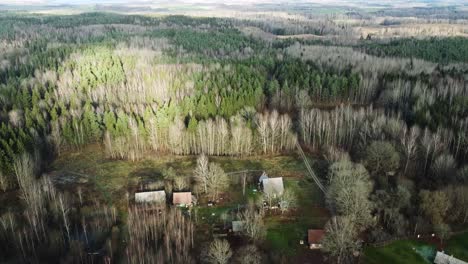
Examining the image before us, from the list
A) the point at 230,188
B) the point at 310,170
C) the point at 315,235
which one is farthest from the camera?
the point at 310,170

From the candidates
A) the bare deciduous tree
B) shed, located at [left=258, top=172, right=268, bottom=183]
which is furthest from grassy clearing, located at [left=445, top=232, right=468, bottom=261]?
shed, located at [left=258, top=172, right=268, bottom=183]

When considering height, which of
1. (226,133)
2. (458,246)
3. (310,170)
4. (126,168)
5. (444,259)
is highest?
(226,133)

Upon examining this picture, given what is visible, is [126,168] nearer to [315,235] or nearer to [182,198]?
[182,198]

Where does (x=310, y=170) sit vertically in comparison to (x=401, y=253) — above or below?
above

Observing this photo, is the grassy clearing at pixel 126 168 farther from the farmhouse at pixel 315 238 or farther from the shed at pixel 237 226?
the farmhouse at pixel 315 238

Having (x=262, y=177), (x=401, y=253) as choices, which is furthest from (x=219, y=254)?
(x=262, y=177)

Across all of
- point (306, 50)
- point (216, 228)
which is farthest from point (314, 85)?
point (216, 228)

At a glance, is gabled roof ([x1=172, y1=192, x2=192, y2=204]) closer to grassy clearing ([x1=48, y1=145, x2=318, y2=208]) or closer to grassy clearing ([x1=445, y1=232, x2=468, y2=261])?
grassy clearing ([x1=48, y1=145, x2=318, y2=208])
